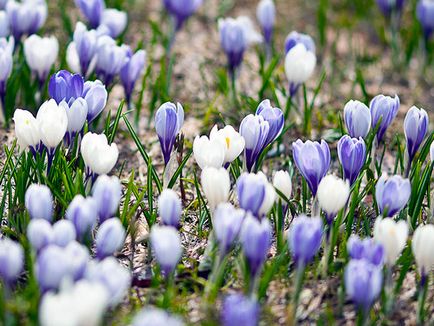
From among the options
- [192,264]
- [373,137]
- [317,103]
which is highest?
[317,103]

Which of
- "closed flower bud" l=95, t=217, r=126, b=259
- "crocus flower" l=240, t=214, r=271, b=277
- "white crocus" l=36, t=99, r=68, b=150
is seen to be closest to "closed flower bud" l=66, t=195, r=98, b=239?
"closed flower bud" l=95, t=217, r=126, b=259

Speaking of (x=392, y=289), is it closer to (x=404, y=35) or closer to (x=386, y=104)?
(x=386, y=104)

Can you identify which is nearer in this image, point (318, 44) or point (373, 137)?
point (373, 137)

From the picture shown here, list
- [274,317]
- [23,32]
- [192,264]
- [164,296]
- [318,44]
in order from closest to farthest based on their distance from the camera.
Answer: [164,296] → [274,317] → [192,264] → [23,32] → [318,44]

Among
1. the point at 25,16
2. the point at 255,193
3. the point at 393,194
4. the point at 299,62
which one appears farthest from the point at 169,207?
the point at 25,16

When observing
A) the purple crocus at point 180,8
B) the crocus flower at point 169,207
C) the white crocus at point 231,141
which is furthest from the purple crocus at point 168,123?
the purple crocus at point 180,8

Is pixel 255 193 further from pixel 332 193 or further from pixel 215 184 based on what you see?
pixel 332 193

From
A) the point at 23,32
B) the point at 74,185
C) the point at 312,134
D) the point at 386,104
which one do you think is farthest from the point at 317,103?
the point at 74,185

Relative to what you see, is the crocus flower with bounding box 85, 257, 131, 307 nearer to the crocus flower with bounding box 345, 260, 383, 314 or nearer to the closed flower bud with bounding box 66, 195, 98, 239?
the closed flower bud with bounding box 66, 195, 98, 239
